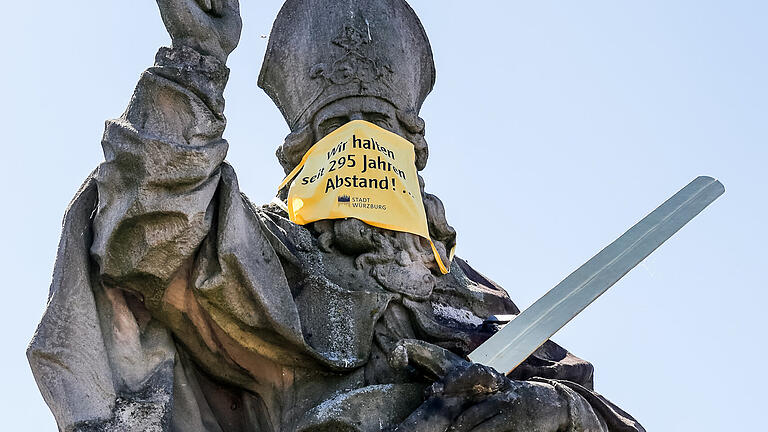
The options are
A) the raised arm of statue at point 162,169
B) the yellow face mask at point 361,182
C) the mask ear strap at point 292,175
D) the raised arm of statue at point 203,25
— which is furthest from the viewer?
the mask ear strap at point 292,175

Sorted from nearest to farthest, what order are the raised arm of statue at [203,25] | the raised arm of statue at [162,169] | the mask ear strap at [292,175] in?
the raised arm of statue at [162,169]
the raised arm of statue at [203,25]
the mask ear strap at [292,175]

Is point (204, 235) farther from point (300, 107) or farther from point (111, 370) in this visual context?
point (300, 107)

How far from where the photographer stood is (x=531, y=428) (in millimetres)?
6434

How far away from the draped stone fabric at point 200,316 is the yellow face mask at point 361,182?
1.49 ft

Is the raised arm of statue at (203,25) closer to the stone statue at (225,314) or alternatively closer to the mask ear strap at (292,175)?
the stone statue at (225,314)

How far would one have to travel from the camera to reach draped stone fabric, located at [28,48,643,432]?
20.7ft

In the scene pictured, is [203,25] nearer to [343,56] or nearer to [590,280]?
[343,56]

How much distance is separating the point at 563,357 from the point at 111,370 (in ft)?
7.91

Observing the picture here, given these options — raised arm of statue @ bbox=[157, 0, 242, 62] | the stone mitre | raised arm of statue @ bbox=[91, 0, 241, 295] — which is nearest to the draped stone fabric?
raised arm of statue @ bbox=[91, 0, 241, 295]

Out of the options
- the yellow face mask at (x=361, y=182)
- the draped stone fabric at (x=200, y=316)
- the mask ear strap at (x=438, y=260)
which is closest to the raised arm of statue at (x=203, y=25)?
the draped stone fabric at (x=200, y=316)

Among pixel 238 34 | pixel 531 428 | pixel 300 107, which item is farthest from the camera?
pixel 300 107

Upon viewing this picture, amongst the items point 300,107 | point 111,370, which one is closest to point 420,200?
point 300,107

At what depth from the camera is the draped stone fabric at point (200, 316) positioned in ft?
20.7

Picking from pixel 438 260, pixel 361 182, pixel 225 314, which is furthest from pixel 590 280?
pixel 225 314
